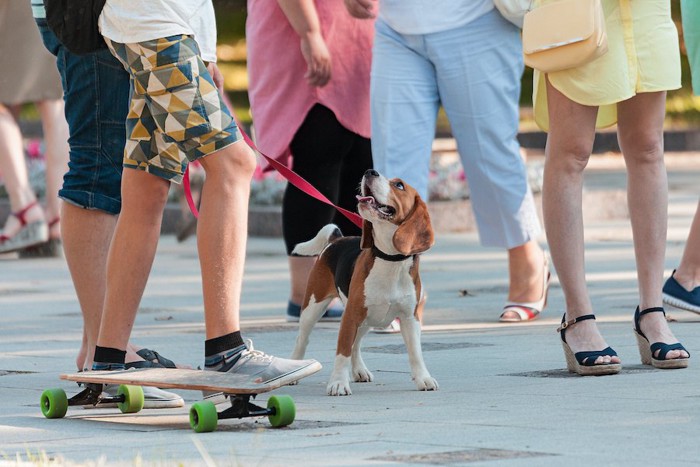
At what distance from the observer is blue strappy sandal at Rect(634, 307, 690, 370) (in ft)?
16.5

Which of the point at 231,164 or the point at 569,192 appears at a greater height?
the point at 231,164

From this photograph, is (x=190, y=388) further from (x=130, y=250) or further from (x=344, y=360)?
(x=344, y=360)

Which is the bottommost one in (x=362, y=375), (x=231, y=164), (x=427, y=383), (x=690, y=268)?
(x=690, y=268)

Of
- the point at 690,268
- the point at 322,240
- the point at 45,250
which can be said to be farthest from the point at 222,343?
the point at 45,250

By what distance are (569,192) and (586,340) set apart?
53 cm

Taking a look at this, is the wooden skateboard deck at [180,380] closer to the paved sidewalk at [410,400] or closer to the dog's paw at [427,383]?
the paved sidewalk at [410,400]

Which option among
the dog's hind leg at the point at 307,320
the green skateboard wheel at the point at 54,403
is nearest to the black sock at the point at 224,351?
the green skateboard wheel at the point at 54,403

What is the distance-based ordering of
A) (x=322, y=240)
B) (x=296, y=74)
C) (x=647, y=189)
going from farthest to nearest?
(x=296, y=74) → (x=322, y=240) → (x=647, y=189)

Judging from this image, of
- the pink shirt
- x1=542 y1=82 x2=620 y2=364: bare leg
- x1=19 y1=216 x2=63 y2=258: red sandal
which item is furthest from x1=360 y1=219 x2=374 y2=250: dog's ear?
x1=19 y1=216 x2=63 y2=258: red sandal

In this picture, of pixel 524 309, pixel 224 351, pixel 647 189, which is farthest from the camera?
pixel 524 309

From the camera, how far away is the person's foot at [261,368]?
13.8ft

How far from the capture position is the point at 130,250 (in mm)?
4430

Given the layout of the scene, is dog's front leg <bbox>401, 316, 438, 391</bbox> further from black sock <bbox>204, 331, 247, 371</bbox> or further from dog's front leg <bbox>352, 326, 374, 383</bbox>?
black sock <bbox>204, 331, 247, 371</bbox>

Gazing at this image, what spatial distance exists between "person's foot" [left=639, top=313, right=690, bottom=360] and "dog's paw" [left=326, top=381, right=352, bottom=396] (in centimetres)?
112
